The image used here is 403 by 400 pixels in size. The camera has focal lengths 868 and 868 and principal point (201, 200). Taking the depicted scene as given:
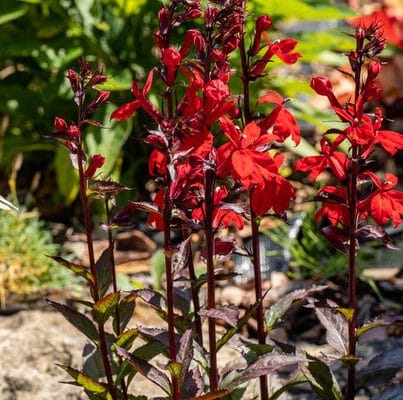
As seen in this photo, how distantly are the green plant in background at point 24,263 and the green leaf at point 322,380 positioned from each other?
5.11 ft

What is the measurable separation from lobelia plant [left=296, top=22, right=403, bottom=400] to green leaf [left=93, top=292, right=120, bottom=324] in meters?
0.47

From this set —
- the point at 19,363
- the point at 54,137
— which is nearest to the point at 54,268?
the point at 19,363

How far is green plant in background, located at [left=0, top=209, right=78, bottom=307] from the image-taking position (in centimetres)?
338

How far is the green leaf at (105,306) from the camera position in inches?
69.1

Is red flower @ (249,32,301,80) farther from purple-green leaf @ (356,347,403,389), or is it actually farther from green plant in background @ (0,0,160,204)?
green plant in background @ (0,0,160,204)

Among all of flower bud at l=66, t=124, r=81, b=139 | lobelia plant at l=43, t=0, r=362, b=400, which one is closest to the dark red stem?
lobelia plant at l=43, t=0, r=362, b=400

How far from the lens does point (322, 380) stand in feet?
6.63

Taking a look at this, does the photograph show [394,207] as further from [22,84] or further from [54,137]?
[22,84]

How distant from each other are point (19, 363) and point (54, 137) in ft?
4.07

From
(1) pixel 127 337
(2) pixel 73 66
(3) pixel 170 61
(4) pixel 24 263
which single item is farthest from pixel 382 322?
(2) pixel 73 66

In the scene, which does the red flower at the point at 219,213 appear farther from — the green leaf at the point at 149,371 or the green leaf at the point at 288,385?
the green leaf at the point at 288,385

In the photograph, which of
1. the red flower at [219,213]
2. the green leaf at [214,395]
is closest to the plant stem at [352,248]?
the red flower at [219,213]

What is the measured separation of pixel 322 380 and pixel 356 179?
51cm

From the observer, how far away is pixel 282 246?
3781 mm
